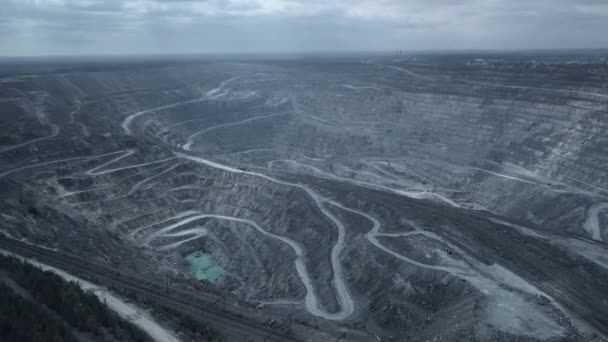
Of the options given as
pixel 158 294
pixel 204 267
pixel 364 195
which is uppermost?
pixel 364 195

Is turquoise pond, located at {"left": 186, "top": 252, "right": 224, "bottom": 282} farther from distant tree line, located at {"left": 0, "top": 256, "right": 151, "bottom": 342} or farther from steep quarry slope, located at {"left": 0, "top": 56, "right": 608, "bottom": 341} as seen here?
distant tree line, located at {"left": 0, "top": 256, "right": 151, "bottom": 342}

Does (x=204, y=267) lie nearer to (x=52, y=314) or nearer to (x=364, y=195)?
(x=364, y=195)

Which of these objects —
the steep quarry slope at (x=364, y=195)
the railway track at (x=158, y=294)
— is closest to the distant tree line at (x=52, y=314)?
the railway track at (x=158, y=294)

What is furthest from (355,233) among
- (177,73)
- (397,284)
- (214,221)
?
(177,73)

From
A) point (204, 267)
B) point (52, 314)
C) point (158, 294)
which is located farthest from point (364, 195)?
point (52, 314)

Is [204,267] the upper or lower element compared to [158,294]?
lower

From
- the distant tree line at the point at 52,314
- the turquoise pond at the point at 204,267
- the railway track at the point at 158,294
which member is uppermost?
the distant tree line at the point at 52,314

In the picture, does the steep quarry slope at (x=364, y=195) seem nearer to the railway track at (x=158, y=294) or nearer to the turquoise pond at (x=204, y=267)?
the turquoise pond at (x=204, y=267)
